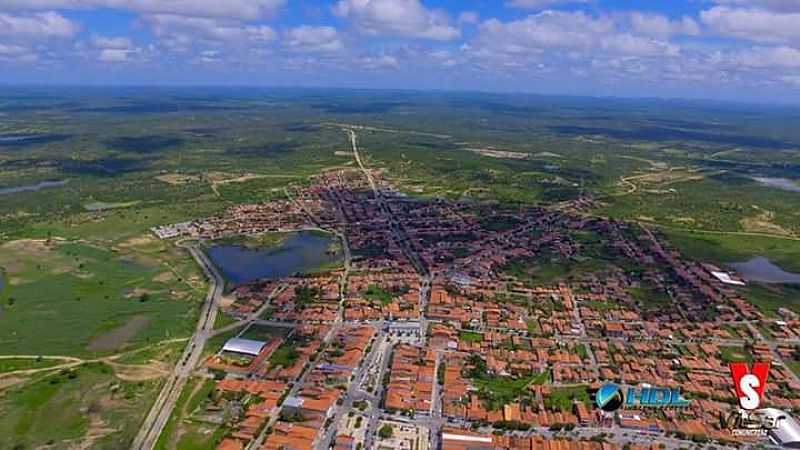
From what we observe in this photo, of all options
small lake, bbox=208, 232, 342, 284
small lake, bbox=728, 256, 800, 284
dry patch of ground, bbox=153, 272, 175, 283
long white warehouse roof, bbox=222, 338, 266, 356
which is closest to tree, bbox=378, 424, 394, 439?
long white warehouse roof, bbox=222, 338, 266, 356

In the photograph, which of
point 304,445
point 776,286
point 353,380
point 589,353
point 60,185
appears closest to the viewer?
point 304,445

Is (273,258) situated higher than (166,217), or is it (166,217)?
(166,217)

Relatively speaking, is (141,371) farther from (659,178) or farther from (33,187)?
(659,178)

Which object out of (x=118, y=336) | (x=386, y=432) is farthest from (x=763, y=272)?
(x=118, y=336)

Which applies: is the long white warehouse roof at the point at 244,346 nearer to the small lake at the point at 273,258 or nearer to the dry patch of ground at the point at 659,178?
the small lake at the point at 273,258

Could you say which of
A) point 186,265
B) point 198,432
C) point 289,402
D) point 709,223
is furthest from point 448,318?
point 709,223

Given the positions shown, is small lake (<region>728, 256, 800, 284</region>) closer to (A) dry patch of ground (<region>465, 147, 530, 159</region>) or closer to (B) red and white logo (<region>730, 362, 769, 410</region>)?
(B) red and white logo (<region>730, 362, 769, 410</region>)

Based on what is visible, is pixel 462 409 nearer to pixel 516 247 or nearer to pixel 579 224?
pixel 516 247

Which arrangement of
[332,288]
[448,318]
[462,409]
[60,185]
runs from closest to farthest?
[462,409], [448,318], [332,288], [60,185]
